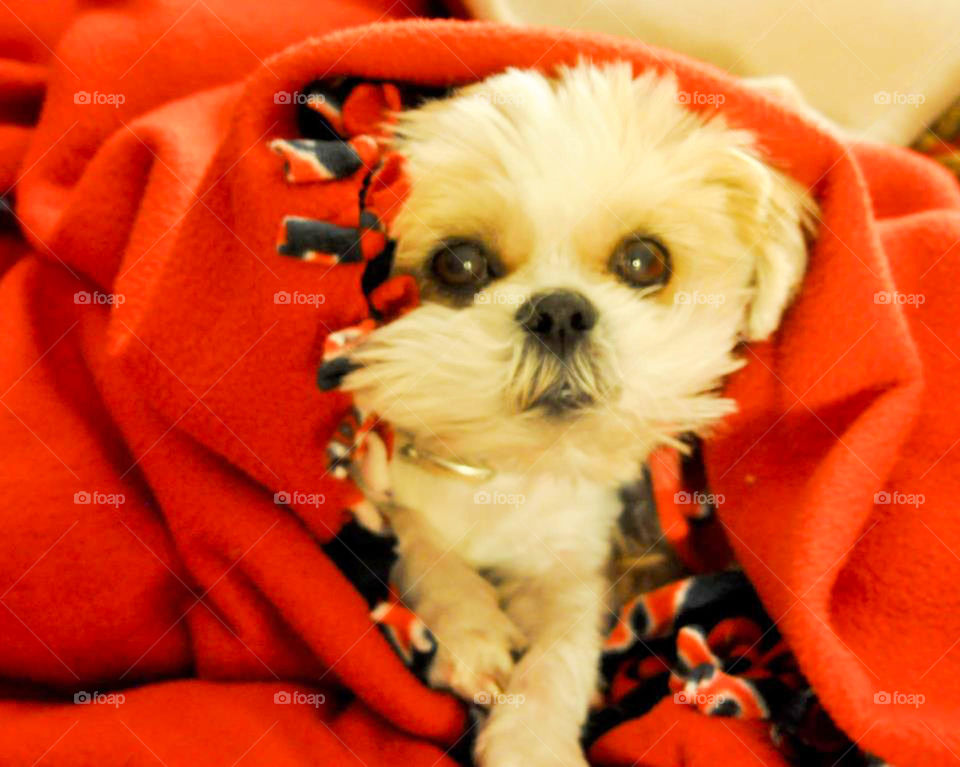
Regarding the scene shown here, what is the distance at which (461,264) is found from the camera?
1.00 m

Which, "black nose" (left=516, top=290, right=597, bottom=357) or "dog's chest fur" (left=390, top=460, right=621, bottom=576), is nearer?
"black nose" (left=516, top=290, right=597, bottom=357)

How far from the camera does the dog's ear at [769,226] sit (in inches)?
38.3

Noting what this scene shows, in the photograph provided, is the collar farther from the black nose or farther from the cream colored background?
the cream colored background

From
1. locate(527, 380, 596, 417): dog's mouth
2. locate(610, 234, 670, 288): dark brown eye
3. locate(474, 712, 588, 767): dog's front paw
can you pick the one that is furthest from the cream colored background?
locate(474, 712, 588, 767): dog's front paw

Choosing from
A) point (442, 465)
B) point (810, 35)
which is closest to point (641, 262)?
point (442, 465)

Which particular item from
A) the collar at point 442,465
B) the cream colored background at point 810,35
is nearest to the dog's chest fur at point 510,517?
the collar at point 442,465

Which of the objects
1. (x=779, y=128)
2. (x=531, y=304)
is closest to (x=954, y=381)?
(x=779, y=128)

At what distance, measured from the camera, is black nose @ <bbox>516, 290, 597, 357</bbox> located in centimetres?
89

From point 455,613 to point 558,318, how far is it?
44cm

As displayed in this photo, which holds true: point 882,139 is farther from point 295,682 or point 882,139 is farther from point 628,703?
point 295,682

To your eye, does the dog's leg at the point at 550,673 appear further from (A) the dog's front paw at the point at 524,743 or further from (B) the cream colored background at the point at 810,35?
(B) the cream colored background at the point at 810,35

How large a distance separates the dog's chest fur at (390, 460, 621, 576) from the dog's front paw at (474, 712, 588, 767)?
10.4 inches

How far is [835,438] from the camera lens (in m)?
0.91

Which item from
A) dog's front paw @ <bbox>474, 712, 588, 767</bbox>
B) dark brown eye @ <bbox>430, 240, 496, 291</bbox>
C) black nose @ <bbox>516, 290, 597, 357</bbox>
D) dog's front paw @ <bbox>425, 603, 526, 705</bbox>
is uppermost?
dark brown eye @ <bbox>430, 240, 496, 291</bbox>
